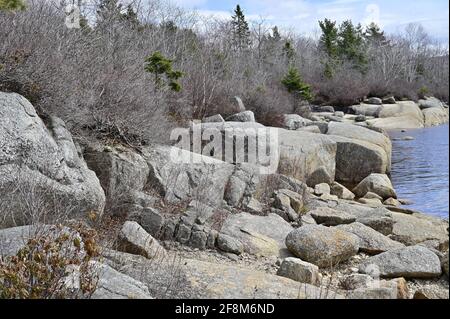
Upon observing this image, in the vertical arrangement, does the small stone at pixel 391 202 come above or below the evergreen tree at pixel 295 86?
below

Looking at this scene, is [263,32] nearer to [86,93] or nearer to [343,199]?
[343,199]

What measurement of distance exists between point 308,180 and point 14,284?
413 inches

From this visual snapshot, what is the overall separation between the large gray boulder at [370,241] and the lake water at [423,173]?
3.78 meters

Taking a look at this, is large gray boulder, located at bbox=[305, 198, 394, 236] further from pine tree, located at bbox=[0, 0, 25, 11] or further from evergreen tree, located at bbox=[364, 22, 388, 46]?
evergreen tree, located at bbox=[364, 22, 388, 46]

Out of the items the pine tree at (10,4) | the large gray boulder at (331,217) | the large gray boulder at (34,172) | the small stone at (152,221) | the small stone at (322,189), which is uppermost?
the pine tree at (10,4)

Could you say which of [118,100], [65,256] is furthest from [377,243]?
[65,256]

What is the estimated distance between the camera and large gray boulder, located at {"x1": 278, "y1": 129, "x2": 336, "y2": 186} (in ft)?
42.3

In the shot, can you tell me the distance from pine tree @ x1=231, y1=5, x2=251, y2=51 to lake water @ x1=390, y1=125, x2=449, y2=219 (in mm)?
8961

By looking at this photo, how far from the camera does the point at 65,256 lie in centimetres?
406

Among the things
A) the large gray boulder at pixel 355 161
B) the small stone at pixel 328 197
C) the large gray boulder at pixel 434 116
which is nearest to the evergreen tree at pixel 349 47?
the large gray boulder at pixel 434 116

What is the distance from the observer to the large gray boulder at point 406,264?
21.2 feet

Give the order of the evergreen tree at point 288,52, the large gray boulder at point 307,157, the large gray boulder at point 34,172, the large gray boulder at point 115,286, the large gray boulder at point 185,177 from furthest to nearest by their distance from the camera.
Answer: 1. the evergreen tree at point 288,52
2. the large gray boulder at point 307,157
3. the large gray boulder at point 185,177
4. the large gray boulder at point 34,172
5. the large gray boulder at point 115,286

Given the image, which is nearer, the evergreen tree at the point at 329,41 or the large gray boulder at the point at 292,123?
the large gray boulder at the point at 292,123

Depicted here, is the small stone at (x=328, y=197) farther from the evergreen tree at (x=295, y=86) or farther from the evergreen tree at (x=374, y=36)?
the evergreen tree at (x=374, y=36)
